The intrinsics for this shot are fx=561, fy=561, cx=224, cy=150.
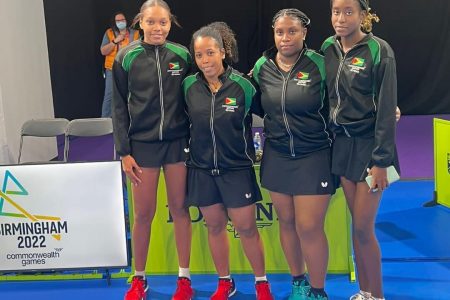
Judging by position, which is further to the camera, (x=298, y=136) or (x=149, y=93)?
(x=149, y=93)

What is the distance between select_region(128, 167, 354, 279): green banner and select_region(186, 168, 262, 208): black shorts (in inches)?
24.5

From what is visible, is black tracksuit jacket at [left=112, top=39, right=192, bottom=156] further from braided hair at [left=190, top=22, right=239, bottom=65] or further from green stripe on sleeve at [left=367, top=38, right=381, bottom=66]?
green stripe on sleeve at [left=367, top=38, right=381, bottom=66]

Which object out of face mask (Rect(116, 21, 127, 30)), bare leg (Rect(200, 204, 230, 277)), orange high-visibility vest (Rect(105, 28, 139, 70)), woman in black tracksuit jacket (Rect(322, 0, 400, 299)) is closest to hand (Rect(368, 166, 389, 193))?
woman in black tracksuit jacket (Rect(322, 0, 400, 299))

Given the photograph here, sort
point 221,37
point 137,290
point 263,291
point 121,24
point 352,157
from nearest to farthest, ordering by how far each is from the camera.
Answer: point 352,157, point 221,37, point 263,291, point 137,290, point 121,24

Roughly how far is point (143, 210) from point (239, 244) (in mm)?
781

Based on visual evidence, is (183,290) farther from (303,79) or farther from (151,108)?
(303,79)

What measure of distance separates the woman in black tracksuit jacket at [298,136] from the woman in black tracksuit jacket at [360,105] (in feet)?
0.26

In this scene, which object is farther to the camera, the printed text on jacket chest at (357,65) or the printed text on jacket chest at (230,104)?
the printed text on jacket chest at (230,104)

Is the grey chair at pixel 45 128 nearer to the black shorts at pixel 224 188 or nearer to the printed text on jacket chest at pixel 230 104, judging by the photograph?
the black shorts at pixel 224 188

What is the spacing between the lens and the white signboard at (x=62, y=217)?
11.5ft

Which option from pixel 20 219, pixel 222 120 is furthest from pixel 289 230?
pixel 20 219

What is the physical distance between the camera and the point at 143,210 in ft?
10.6

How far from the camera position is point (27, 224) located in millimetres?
3570

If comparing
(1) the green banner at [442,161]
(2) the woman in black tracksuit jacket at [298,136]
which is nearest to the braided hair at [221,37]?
(2) the woman in black tracksuit jacket at [298,136]
